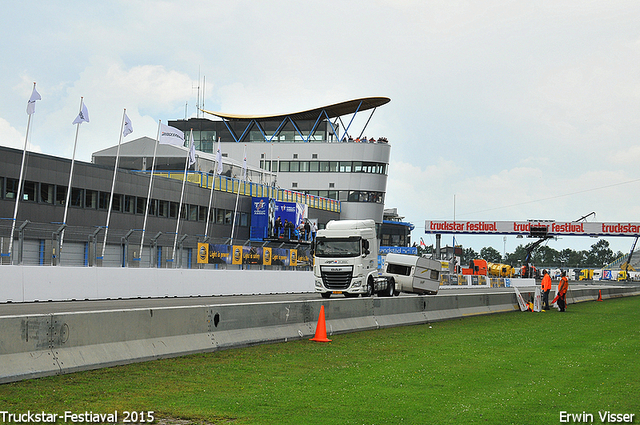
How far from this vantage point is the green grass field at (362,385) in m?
7.68

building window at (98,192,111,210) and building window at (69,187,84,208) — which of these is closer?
building window at (69,187,84,208)

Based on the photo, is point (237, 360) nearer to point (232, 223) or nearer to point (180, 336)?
point (180, 336)

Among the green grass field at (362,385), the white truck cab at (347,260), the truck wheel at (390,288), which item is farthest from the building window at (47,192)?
the green grass field at (362,385)

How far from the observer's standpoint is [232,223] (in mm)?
65438

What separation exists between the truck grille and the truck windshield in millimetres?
605

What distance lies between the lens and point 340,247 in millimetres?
31656

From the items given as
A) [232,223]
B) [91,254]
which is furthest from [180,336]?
[232,223]

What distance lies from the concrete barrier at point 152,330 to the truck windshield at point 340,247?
41.1ft

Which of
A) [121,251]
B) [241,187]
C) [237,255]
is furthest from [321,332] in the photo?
[241,187]

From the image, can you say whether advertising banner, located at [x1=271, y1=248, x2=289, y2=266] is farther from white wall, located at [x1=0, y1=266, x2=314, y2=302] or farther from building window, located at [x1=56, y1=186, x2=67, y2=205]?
building window, located at [x1=56, y1=186, x2=67, y2=205]

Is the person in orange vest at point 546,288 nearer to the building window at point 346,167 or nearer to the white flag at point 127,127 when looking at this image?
the white flag at point 127,127

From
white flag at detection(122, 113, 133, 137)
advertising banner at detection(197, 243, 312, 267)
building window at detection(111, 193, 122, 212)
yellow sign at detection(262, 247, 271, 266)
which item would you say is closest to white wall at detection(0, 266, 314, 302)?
advertising banner at detection(197, 243, 312, 267)

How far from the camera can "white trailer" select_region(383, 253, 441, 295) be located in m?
37.9

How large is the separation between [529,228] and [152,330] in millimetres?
83210
